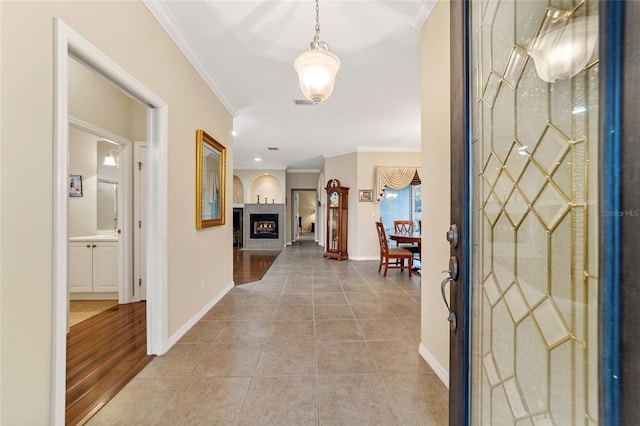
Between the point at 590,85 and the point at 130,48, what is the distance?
94.7 inches

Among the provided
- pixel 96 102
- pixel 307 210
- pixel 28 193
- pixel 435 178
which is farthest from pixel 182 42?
pixel 307 210

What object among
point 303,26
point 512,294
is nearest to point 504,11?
point 512,294

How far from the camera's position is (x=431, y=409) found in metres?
1.58

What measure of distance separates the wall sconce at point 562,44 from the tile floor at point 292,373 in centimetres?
174

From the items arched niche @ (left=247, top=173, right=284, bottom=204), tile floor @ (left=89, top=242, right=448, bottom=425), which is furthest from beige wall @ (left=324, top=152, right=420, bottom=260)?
arched niche @ (left=247, top=173, right=284, bottom=204)

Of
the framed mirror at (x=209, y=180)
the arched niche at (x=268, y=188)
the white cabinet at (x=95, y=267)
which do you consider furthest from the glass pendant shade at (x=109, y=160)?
the arched niche at (x=268, y=188)

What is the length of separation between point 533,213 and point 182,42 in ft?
9.64

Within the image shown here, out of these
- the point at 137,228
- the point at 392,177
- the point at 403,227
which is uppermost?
the point at 392,177

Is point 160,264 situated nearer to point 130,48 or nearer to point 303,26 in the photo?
point 130,48

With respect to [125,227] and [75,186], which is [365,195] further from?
[75,186]

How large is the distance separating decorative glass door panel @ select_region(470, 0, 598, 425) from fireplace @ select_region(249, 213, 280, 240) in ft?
28.0

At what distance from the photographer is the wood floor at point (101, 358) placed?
1651 mm

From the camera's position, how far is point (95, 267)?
133 inches

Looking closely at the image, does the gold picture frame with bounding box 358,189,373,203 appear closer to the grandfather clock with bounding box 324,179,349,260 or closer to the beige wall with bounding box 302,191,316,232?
the grandfather clock with bounding box 324,179,349,260
